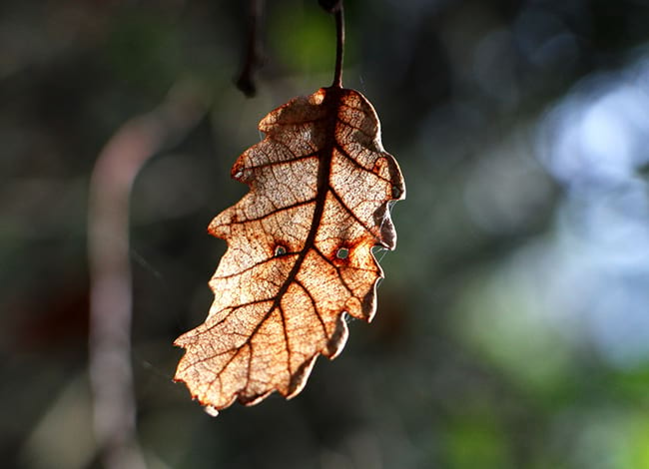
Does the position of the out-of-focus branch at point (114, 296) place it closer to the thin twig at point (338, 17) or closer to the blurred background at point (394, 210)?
the blurred background at point (394, 210)

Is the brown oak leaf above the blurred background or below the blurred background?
below

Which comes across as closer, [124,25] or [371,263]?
[371,263]

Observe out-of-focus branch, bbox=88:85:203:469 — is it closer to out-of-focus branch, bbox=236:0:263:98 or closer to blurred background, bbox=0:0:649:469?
blurred background, bbox=0:0:649:469

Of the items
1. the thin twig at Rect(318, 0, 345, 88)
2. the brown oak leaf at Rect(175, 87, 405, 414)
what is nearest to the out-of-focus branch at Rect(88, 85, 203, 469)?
the brown oak leaf at Rect(175, 87, 405, 414)

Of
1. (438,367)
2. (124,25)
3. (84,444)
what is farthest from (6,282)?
(438,367)

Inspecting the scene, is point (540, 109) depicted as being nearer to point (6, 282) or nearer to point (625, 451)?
point (625, 451)

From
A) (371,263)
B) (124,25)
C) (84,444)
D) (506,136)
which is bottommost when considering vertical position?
(371,263)
